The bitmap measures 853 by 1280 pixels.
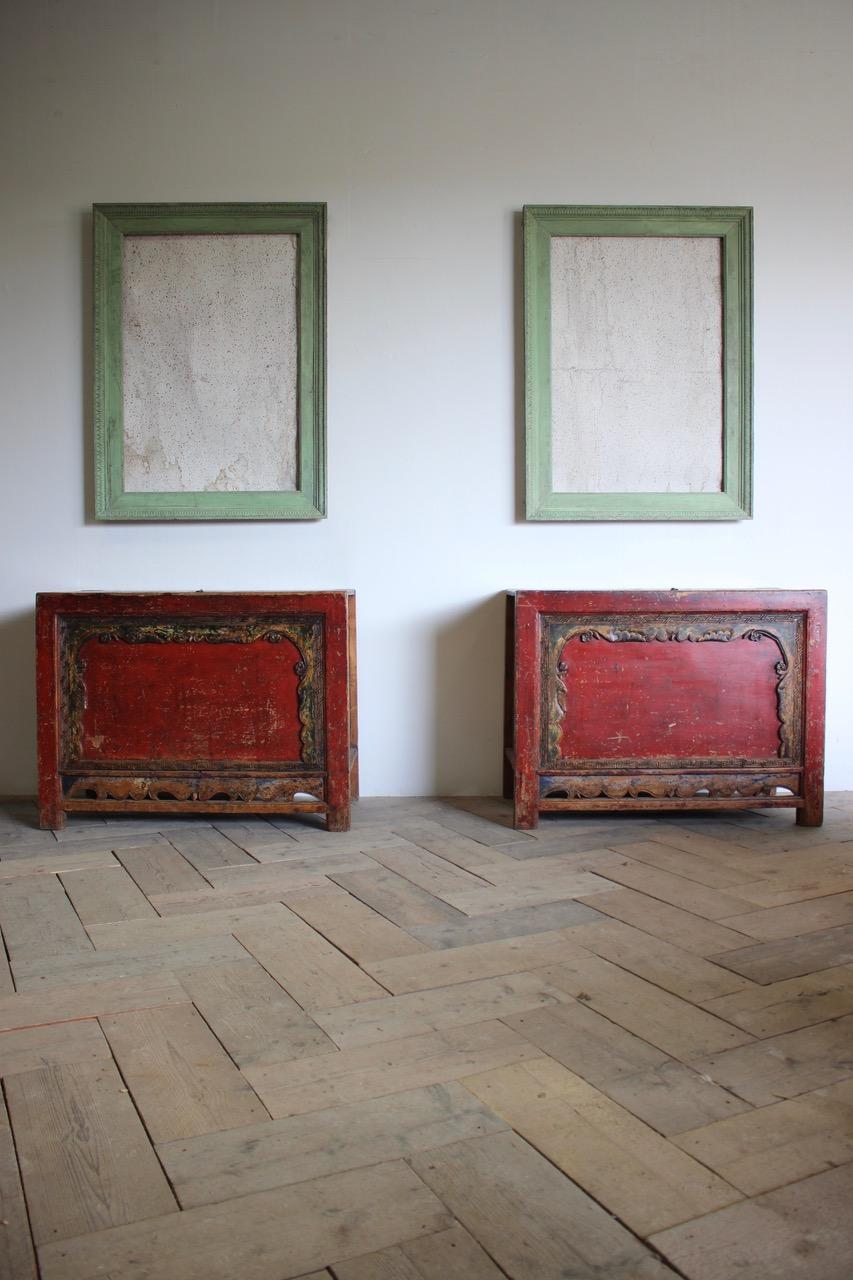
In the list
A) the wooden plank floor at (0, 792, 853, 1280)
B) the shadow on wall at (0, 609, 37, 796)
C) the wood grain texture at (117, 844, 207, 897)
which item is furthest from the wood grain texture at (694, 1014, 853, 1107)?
the shadow on wall at (0, 609, 37, 796)

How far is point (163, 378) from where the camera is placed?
353 centimetres

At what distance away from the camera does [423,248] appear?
3568 mm

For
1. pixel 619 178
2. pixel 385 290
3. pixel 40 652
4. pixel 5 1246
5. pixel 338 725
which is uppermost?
pixel 619 178

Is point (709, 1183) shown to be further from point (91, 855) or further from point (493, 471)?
point (493, 471)

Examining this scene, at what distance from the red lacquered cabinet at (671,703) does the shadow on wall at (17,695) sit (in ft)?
5.51

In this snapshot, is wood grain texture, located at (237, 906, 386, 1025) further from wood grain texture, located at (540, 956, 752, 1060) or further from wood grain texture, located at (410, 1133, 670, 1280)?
wood grain texture, located at (410, 1133, 670, 1280)

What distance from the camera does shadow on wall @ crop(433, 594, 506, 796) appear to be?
3635 mm

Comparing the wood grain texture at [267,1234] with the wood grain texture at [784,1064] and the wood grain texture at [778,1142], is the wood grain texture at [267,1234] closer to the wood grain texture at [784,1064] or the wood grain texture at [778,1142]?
the wood grain texture at [778,1142]

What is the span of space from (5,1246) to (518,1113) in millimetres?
687

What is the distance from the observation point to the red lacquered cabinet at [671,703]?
10.5ft

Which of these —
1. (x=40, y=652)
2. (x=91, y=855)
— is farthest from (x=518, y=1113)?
(x=40, y=652)

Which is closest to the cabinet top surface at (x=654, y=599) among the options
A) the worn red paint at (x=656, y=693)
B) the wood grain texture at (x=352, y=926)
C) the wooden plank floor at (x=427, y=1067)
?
the worn red paint at (x=656, y=693)

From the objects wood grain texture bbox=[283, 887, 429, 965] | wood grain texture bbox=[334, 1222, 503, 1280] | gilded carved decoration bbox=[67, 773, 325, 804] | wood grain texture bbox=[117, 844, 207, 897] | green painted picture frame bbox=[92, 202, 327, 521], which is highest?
green painted picture frame bbox=[92, 202, 327, 521]

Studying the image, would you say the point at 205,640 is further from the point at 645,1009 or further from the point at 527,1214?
the point at 527,1214
